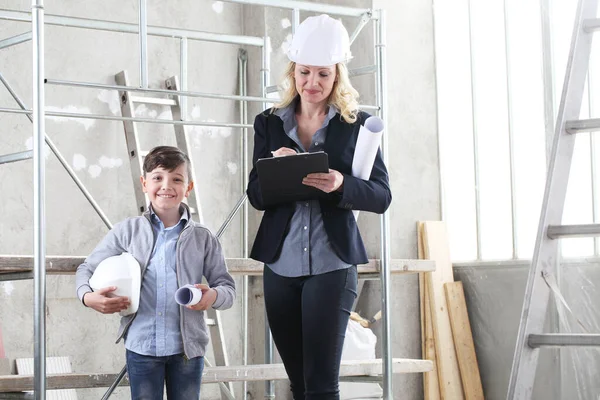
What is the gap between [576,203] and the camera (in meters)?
5.50

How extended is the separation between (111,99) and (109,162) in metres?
0.44

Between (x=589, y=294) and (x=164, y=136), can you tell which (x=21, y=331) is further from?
(x=589, y=294)

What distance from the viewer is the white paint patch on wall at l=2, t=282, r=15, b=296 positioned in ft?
19.3

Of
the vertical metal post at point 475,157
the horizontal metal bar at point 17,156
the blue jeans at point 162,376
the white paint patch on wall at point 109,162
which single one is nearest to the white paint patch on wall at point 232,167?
the white paint patch on wall at point 109,162

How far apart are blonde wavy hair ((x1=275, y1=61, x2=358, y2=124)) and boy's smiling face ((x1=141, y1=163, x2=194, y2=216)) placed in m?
0.52

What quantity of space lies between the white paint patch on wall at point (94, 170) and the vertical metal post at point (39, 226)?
2.85 metres

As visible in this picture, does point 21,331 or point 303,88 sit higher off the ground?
point 303,88

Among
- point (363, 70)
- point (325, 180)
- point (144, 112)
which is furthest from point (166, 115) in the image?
point (325, 180)

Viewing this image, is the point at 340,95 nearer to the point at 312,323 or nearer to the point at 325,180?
the point at 325,180

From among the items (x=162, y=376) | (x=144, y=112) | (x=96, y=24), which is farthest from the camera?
(x=144, y=112)

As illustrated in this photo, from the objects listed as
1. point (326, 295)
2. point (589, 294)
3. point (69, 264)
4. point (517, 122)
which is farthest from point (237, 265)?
point (517, 122)

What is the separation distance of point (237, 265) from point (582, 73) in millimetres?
1726

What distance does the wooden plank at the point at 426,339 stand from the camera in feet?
20.5

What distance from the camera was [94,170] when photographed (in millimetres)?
6328
